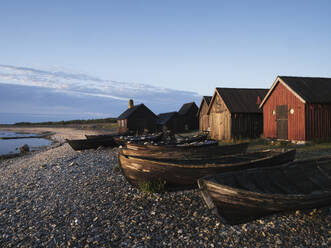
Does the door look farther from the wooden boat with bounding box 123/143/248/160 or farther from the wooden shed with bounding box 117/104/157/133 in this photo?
the wooden shed with bounding box 117/104/157/133

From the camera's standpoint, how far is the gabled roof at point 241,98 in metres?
24.2

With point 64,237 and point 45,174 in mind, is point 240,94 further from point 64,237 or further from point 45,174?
point 64,237

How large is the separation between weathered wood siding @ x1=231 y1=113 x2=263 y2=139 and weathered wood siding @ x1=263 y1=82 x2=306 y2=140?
195cm

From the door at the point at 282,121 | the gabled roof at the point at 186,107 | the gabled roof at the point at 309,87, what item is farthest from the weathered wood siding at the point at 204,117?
the door at the point at 282,121

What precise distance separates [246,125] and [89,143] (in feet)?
50.1

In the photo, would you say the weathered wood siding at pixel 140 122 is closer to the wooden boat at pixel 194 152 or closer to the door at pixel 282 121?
the door at pixel 282 121

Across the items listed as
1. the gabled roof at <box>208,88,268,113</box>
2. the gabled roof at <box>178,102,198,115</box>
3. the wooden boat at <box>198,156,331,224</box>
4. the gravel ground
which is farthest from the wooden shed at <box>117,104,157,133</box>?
the wooden boat at <box>198,156,331,224</box>

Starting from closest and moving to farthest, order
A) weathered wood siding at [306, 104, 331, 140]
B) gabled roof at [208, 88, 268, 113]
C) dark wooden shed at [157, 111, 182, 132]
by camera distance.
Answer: weathered wood siding at [306, 104, 331, 140] < gabled roof at [208, 88, 268, 113] < dark wooden shed at [157, 111, 182, 132]

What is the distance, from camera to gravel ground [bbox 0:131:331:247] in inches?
228

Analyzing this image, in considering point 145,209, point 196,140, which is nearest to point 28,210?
point 145,209

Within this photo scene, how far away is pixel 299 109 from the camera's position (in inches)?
731

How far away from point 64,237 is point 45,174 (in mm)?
8047

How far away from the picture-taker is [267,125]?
22.1m

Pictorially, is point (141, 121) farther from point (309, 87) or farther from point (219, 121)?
point (309, 87)
